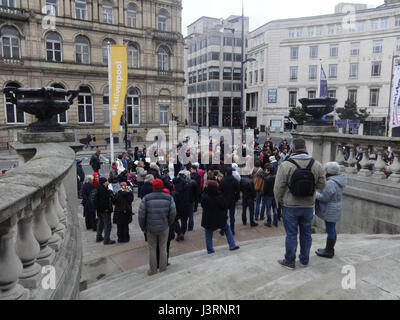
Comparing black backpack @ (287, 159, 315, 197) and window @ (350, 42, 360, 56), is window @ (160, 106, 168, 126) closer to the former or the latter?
window @ (350, 42, 360, 56)

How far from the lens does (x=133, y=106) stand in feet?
114

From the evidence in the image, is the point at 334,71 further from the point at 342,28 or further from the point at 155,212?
the point at 155,212

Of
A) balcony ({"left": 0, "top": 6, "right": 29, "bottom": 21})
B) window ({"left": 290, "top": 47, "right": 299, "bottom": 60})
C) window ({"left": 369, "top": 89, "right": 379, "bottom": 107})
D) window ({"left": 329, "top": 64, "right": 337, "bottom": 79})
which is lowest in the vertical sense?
window ({"left": 369, "top": 89, "right": 379, "bottom": 107})

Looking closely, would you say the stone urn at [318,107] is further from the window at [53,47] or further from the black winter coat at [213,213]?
the window at [53,47]

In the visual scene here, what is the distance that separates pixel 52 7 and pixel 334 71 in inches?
1672

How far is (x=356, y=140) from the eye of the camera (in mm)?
7523

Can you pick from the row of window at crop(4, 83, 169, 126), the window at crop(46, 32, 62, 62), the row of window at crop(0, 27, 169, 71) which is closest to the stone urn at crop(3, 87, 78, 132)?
the row of window at crop(0, 27, 169, 71)

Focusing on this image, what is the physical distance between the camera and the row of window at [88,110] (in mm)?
28484

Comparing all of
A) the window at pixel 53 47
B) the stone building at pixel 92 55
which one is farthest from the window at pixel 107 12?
the window at pixel 53 47

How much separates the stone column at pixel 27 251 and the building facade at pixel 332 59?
50641 millimetres

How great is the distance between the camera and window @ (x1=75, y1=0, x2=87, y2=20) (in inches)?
1208

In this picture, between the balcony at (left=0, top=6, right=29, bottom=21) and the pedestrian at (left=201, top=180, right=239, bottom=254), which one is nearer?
the pedestrian at (left=201, top=180, right=239, bottom=254)

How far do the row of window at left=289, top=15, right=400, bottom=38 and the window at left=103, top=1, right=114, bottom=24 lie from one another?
33.2 m

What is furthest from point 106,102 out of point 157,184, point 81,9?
point 157,184
